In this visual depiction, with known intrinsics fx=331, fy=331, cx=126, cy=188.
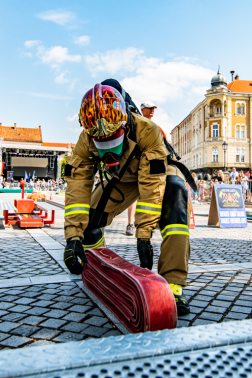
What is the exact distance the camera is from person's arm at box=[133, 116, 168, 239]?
8.43 feet

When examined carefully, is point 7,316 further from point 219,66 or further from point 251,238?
point 219,66

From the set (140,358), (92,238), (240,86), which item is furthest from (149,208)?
(240,86)

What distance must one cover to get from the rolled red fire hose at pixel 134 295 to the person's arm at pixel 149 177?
0.35m

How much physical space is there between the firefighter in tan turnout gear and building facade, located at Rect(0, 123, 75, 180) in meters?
36.1

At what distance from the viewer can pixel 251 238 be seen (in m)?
7.34

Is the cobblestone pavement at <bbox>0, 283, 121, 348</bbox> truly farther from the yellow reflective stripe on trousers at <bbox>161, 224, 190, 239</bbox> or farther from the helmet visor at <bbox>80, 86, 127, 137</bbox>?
the helmet visor at <bbox>80, 86, 127, 137</bbox>

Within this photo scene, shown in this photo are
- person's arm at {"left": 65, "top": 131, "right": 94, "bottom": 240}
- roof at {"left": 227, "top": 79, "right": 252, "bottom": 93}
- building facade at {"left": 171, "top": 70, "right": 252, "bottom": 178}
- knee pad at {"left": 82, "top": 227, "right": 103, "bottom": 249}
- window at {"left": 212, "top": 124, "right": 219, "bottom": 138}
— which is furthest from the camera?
roof at {"left": 227, "top": 79, "right": 252, "bottom": 93}

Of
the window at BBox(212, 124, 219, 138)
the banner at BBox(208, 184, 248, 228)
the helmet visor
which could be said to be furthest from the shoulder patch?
the window at BBox(212, 124, 219, 138)

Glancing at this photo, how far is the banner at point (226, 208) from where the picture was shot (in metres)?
9.21

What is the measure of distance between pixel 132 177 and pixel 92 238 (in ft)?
2.65

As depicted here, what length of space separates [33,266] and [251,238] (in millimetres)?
4985

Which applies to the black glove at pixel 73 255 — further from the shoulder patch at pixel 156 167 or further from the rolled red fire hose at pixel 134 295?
the shoulder patch at pixel 156 167

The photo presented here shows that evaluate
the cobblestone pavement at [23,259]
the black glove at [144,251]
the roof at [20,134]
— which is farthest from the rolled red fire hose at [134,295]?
the roof at [20,134]

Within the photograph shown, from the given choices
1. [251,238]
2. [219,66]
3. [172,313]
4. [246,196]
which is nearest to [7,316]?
[172,313]
